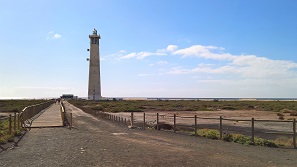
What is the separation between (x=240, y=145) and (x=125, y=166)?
7059 millimetres

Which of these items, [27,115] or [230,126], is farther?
[230,126]

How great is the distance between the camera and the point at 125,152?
484 inches

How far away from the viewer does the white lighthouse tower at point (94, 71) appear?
A: 91.3 m

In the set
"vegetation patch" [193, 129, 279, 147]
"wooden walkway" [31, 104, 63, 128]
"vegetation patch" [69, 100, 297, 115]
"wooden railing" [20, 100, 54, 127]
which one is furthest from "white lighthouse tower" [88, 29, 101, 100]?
"vegetation patch" [193, 129, 279, 147]

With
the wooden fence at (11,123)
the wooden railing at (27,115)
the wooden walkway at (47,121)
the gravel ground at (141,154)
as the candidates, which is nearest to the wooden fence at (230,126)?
the gravel ground at (141,154)

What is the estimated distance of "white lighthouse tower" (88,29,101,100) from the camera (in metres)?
91.3

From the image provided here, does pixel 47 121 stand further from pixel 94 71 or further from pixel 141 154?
pixel 94 71

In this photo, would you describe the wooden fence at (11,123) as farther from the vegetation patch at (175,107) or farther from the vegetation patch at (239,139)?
the vegetation patch at (175,107)

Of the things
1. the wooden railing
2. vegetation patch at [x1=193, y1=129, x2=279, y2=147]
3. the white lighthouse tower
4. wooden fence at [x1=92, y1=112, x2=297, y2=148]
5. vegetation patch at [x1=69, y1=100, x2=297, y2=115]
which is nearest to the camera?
vegetation patch at [x1=193, y1=129, x2=279, y2=147]

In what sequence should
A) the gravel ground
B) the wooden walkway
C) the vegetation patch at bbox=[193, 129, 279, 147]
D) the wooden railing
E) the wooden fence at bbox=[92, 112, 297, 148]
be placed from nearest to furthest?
the gravel ground, the vegetation patch at bbox=[193, 129, 279, 147], the wooden fence at bbox=[92, 112, 297, 148], the wooden railing, the wooden walkway

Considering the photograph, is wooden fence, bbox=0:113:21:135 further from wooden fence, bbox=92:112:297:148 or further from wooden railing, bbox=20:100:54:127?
wooden fence, bbox=92:112:297:148

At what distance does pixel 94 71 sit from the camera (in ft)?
300

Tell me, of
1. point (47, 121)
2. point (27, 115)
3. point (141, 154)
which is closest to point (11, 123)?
point (47, 121)

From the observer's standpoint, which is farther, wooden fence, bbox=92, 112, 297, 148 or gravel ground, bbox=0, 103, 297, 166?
wooden fence, bbox=92, 112, 297, 148
